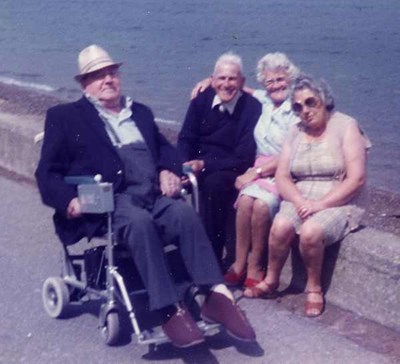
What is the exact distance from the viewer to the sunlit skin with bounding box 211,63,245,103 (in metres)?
6.66

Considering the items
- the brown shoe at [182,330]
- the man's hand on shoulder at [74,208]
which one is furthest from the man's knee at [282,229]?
the man's hand on shoulder at [74,208]

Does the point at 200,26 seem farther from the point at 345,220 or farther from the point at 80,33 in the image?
the point at 345,220

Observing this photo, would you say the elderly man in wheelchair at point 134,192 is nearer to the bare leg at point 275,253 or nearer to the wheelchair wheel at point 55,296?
the wheelchair wheel at point 55,296

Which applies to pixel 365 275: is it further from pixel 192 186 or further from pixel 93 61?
pixel 93 61


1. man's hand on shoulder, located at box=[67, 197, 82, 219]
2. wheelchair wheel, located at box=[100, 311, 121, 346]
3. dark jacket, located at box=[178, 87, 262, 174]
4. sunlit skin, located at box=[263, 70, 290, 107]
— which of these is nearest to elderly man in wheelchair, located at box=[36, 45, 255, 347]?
man's hand on shoulder, located at box=[67, 197, 82, 219]

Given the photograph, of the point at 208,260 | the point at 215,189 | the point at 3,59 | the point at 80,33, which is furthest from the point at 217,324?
the point at 80,33

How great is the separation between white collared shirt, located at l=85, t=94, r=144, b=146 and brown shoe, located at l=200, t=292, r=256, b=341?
1.07 meters

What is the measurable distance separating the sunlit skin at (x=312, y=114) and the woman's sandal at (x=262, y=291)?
920mm

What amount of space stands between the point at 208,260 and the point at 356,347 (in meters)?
0.88

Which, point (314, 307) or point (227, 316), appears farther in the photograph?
point (314, 307)

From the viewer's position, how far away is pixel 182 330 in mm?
5297

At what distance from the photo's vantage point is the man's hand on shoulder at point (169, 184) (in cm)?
592

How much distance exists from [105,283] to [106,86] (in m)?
1.10

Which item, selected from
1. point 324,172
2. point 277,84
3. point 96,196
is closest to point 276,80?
point 277,84
